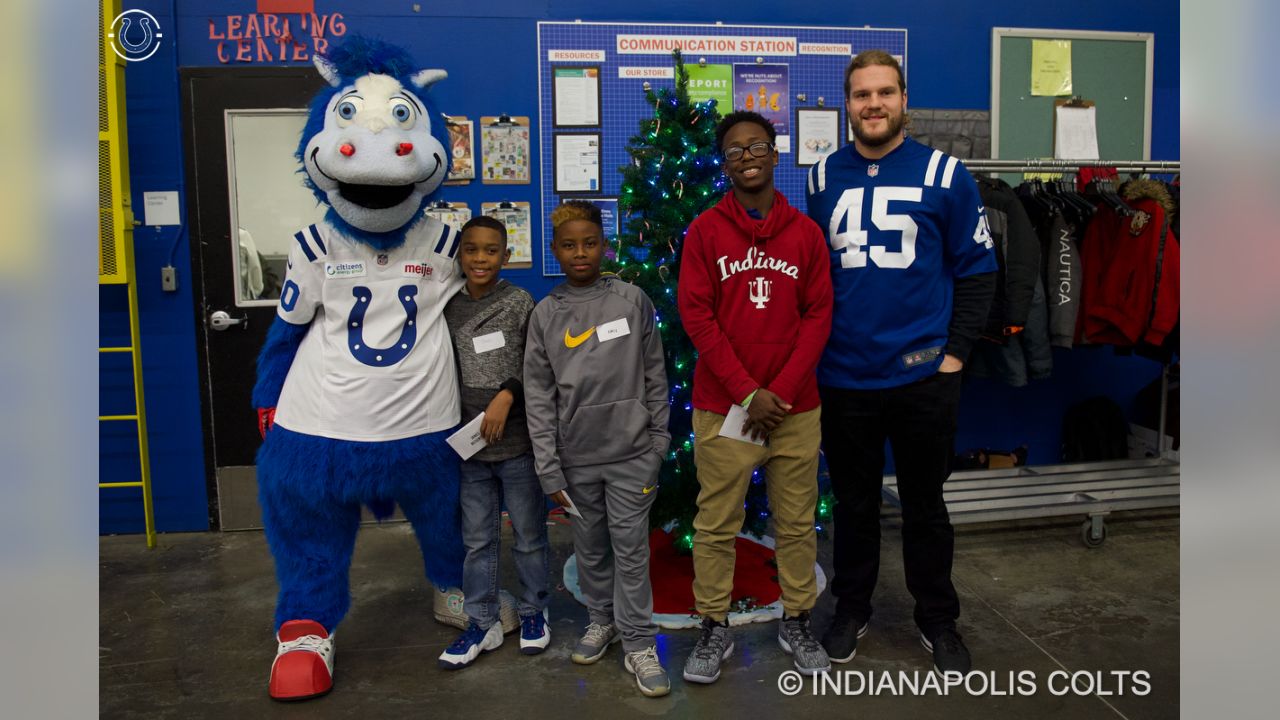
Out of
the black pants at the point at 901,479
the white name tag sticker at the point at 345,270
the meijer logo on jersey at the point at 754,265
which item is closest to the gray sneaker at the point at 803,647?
the black pants at the point at 901,479

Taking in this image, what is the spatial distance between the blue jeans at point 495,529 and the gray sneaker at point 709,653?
0.55 meters

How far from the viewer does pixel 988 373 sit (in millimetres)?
3898

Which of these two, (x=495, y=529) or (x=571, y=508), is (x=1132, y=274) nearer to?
(x=571, y=508)

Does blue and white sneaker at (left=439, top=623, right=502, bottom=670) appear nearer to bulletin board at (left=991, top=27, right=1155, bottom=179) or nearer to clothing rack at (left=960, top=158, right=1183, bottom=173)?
clothing rack at (left=960, top=158, right=1183, bottom=173)

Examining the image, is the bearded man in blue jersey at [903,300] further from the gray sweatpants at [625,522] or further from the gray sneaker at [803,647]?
the gray sweatpants at [625,522]

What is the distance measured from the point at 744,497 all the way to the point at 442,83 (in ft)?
8.29

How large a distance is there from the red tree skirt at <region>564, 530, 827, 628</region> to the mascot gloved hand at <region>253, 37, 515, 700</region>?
904mm

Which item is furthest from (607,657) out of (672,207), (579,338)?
(672,207)

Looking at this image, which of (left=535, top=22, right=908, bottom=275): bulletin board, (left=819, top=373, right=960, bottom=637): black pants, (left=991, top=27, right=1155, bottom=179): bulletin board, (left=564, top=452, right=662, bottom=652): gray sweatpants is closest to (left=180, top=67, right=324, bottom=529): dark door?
(left=535, top=22, right=908, bottom=275): bulletin board

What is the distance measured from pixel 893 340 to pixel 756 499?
1.02 metres

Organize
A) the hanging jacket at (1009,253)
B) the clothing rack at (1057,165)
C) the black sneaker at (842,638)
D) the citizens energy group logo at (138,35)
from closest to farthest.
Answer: the black sneaker at (842,638), the hanging jacket at (1009,253), the clothing rack at (1057,165), the citizens energy group logo at (138,35)

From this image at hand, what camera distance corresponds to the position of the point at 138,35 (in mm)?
3873

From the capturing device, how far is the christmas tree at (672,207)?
3092 millimetres

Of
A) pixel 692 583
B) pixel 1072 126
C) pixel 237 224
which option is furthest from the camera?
pixel 1072 126
